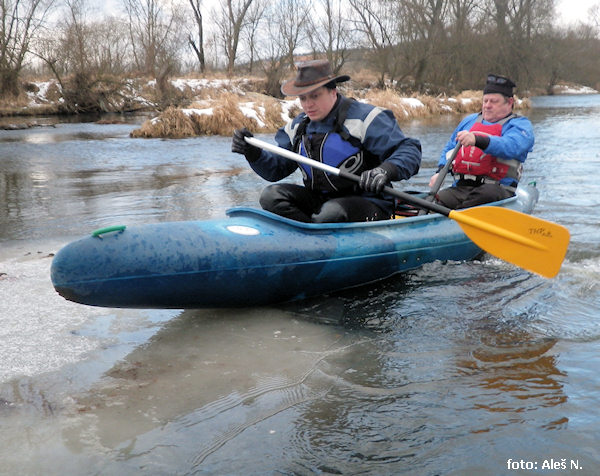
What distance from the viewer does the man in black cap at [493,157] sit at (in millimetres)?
4367

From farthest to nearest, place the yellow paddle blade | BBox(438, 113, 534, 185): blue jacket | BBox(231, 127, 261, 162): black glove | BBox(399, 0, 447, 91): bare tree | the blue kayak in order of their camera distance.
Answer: BBox(399, 0, 447, 91): bare tree → BBox(438, 113, 534, 185): blue jacket → BBox(231, 127, 261, 162): black glove → the yellow paddle blade → the blue kayak

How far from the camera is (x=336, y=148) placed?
3.62 meters

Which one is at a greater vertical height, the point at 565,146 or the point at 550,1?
the point at 550,1

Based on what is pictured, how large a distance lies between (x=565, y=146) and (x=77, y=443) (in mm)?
10329

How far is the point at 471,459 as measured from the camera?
200 cm

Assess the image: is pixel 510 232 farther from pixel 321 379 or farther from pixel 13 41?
pixel 13 41

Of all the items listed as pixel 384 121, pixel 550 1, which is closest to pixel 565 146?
pixel 384 121

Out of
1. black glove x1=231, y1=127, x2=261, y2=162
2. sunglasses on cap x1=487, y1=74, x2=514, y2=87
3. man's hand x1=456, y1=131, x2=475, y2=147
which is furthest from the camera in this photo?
sunglasses on cap x1=487, y1=74, x2=514, y2=87

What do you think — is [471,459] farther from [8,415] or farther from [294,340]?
[8,415]

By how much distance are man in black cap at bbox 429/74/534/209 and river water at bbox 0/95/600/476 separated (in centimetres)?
51

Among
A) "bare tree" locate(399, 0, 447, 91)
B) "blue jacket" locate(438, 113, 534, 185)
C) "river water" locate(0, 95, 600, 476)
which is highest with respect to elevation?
"bare tree" locate(399, 0, 447, 91)

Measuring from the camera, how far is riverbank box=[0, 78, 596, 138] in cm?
1395

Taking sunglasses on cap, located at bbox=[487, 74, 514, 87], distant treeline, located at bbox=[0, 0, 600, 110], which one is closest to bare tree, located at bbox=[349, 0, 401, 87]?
distant treeline, located at bbox=[0, 0, 600, 110]

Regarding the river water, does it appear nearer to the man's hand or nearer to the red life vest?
the red life vest
